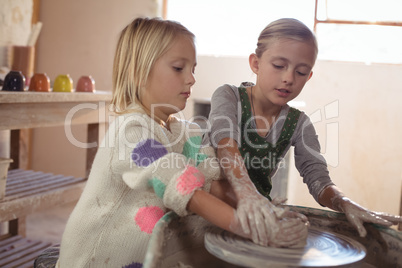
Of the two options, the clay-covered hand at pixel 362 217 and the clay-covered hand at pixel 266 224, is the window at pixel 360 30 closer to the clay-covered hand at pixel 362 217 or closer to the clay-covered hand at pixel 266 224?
the clay-covered hand at pixel 362 217

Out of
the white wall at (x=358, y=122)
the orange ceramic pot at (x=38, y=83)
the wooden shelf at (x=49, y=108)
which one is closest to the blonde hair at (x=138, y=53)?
the wooden shelf at (x=49, y=108)

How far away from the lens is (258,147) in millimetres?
1699

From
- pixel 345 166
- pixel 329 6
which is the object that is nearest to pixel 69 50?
pixel 329 6

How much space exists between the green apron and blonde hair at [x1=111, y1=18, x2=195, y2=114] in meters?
0.51

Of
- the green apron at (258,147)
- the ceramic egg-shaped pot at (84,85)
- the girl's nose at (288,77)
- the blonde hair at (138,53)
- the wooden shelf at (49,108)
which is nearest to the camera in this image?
the blonde hair at (138,53)

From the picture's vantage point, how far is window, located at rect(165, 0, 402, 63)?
3777 mm

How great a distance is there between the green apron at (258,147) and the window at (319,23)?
7.76 feet

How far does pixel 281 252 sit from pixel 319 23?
3195 mm

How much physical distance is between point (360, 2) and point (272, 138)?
8.47 ft

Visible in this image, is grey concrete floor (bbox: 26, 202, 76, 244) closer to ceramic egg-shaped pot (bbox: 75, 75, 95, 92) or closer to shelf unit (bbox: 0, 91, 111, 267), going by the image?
shelf unit (bbox: 0, 91, 111, 267)

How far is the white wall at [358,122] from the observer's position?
373cm

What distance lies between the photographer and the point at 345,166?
387 cm

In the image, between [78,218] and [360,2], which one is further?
[360,2]

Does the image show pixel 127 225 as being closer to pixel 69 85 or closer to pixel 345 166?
pixel 69 85
